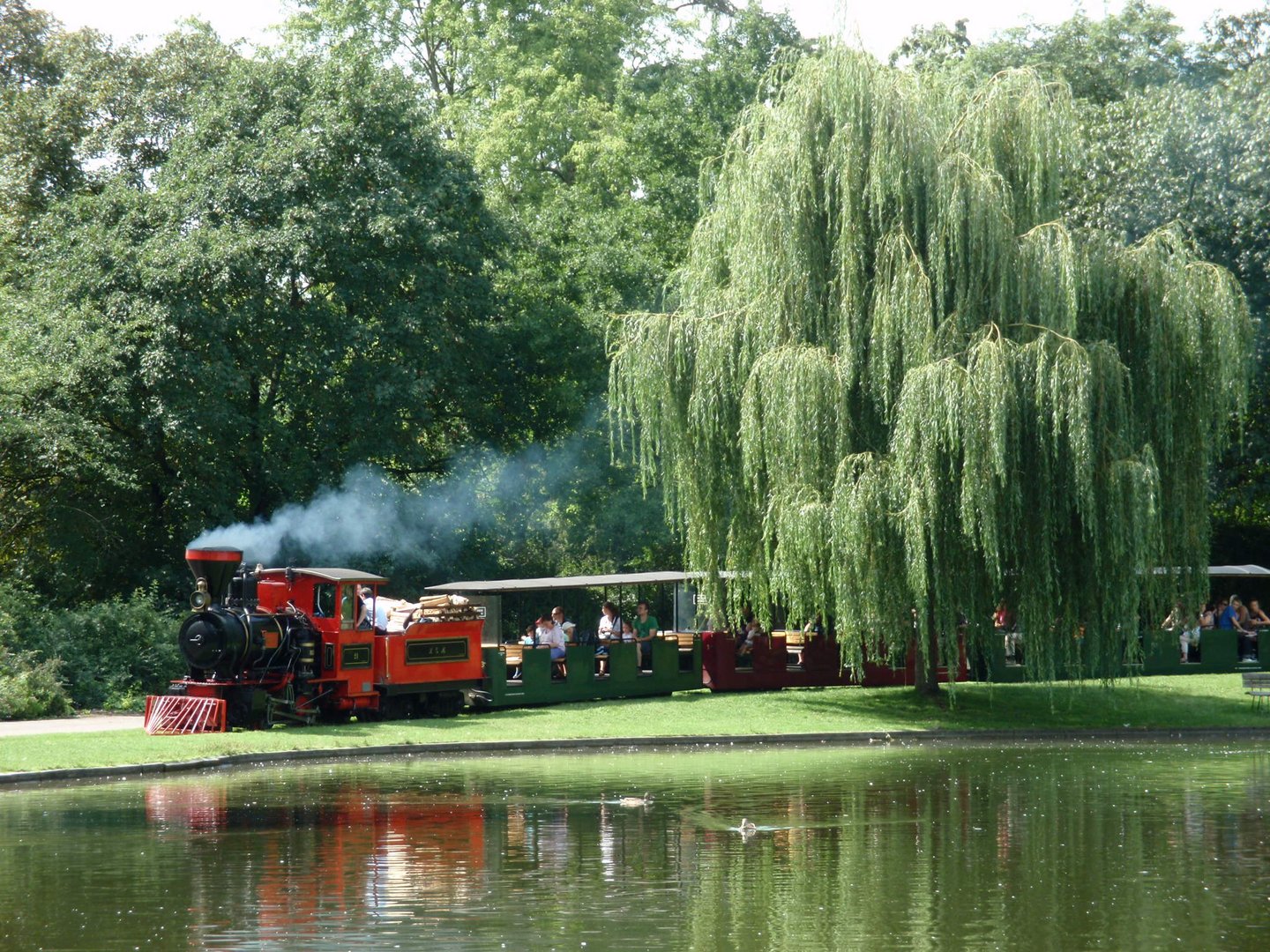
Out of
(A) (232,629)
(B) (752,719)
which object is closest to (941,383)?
(B) (752,719)

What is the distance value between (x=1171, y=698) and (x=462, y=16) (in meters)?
34.6

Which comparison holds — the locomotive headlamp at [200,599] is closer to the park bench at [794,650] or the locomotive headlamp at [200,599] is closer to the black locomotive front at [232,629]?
the black locomotive front at [232,629]

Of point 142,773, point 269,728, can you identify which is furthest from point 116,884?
point 269,728

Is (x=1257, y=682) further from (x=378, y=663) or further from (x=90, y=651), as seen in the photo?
(x=90, y=651)

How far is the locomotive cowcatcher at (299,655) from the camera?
24453 millimetres

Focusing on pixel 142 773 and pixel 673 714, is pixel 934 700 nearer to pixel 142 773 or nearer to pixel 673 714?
pixel 673 714

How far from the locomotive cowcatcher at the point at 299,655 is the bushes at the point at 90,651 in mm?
4142

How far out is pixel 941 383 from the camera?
78.6 ft

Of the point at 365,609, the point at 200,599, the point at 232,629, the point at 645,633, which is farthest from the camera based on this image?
the point at 645,633

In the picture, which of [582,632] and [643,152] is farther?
[643,152]

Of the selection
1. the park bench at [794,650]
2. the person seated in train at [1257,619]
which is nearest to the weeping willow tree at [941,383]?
the park bench at [794,650]

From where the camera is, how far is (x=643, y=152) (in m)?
47.9

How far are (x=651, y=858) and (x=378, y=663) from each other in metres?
14.0

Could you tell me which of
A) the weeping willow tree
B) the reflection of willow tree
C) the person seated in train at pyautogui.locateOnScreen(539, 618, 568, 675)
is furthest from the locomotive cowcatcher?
the reflection of willow tree
